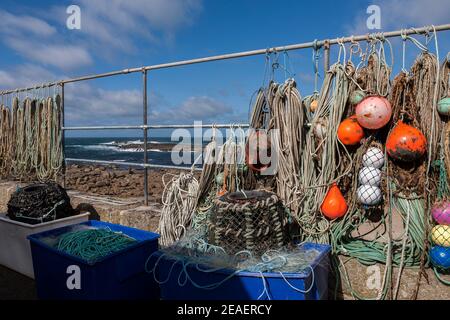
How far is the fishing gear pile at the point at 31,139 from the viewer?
5301 millimetres

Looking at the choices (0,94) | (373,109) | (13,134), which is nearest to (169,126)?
(373,109)

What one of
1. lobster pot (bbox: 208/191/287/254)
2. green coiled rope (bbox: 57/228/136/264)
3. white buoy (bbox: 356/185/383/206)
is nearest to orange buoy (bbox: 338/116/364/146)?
white buoy (bbox: 356/185/383/206)

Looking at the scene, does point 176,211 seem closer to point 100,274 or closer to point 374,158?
point 100,274

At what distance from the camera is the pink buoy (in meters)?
2.48

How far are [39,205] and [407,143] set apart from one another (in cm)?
343

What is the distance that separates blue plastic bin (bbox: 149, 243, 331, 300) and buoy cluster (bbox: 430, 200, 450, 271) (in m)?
0.72

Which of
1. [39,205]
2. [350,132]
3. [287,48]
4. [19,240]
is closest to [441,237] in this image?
[350,132]

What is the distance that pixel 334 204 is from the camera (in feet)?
8.88

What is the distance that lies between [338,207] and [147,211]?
2149 millimetres

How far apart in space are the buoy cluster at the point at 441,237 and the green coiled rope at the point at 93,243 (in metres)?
2.27

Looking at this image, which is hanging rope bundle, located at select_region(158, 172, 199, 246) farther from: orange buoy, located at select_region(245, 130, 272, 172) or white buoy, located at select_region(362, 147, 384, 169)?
white buoy, located at select_region(362, 147, 384, 169)

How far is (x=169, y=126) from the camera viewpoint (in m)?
3.71

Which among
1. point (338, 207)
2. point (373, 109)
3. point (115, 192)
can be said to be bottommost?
point (115, 192)
